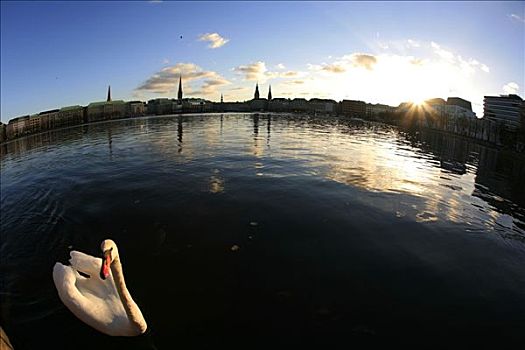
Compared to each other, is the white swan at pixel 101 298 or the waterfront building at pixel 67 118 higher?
the waterfront building at pixel 67 118

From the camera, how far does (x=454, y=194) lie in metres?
18.7

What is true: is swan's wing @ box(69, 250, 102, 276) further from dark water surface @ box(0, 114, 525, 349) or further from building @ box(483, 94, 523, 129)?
building @ box(483, 94, 523, 129)

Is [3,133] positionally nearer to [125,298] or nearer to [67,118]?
[67,118]

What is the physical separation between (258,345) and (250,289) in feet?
6.16

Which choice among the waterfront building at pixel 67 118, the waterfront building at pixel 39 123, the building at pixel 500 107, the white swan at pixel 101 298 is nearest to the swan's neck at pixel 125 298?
the white swan at pixel 101 298

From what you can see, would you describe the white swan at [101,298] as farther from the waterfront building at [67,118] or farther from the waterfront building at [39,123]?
the waterfront building at [67,118]

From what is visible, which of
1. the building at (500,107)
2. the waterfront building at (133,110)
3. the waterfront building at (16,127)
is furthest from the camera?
the waterfront building at (133,110)

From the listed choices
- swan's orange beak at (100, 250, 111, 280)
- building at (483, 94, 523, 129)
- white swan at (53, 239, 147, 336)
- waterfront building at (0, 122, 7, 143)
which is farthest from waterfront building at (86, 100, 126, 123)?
building at (483, 94, 523, 129)

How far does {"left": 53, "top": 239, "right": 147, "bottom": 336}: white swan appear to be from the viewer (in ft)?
19.9

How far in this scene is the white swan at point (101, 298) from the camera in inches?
239

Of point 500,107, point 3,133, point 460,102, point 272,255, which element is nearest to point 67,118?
point 3,133

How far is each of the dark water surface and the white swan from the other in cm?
57

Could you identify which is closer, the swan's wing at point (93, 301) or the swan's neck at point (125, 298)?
the swan's neck at point (125, 298)

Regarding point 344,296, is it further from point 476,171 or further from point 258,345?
point 476,171
